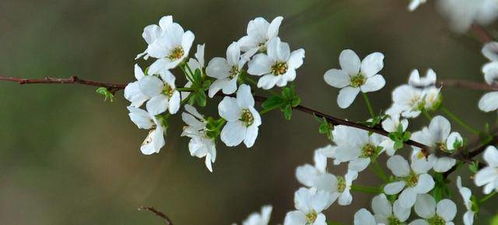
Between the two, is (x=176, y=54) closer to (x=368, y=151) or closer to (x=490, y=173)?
(x=368, y=151)

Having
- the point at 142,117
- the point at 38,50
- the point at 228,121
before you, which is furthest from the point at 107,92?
the point at 38,50

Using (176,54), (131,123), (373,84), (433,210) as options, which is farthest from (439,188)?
(131,123)

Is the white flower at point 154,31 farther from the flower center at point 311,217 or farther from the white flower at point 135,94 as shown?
the flower center at point 311,217

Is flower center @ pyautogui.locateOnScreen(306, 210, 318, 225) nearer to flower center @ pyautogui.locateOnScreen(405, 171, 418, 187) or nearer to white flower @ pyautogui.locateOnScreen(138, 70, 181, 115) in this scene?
flower center @ pyautogui.locateOnScreen(405, 171, 418, 187)

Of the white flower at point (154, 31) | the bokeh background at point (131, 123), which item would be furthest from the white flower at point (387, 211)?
the bokeh background at point (131, 123)

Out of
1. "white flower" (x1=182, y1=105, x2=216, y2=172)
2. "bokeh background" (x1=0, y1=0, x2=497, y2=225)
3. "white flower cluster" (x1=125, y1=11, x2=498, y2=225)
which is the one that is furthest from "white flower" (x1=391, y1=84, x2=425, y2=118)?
"bokeh background" (x1=0, y1=0, x2=497, y2=225)

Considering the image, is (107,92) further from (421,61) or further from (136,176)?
(136,176)

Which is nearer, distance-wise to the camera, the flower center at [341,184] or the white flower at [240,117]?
the white flower at [240,117]
